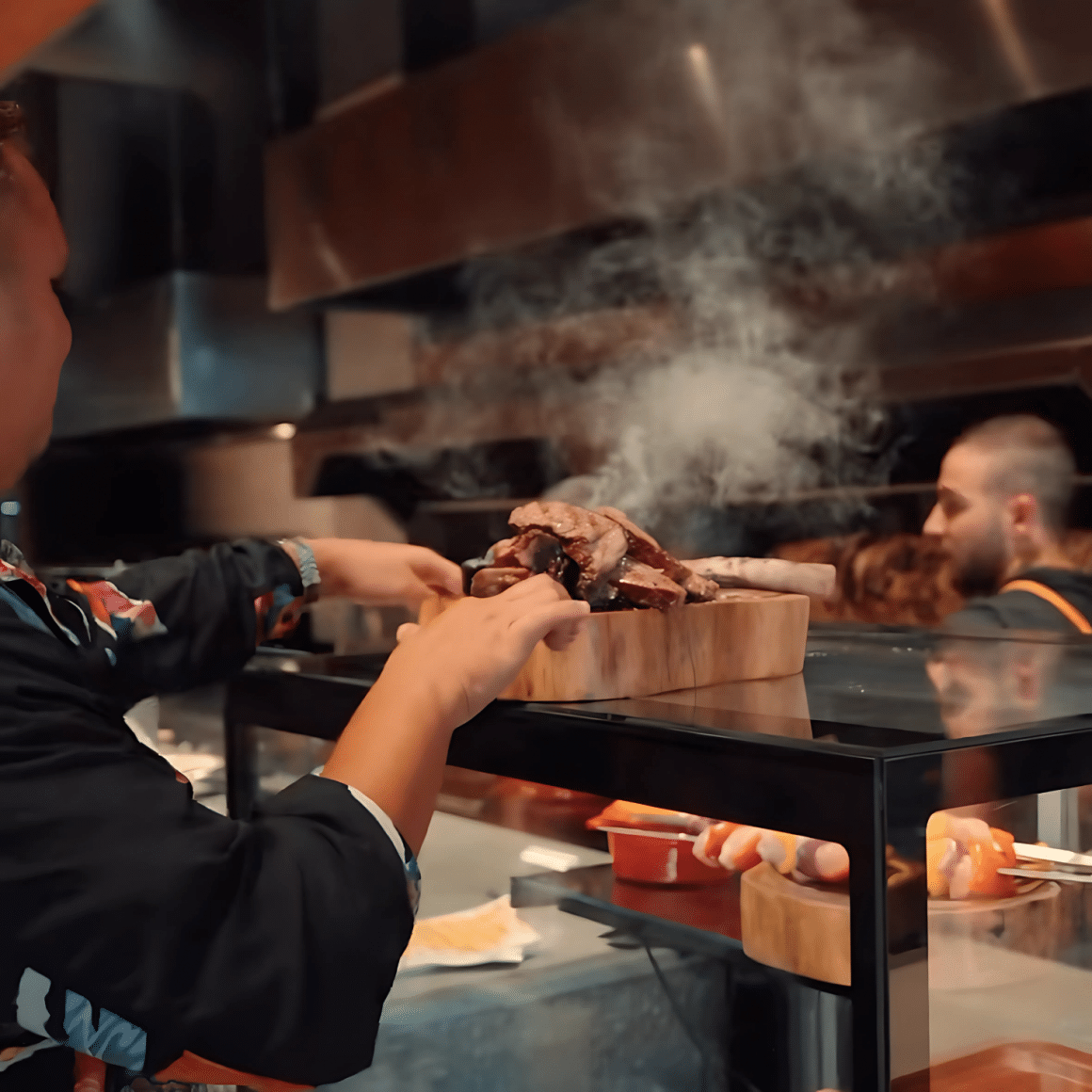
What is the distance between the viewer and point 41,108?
12.2 ft

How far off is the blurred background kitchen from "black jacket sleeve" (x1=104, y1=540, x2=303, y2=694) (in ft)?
0.32

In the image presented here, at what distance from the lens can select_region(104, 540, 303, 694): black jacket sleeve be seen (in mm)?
1144

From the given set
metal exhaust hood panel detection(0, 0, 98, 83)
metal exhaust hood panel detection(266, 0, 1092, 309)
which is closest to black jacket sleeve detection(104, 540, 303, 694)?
metal exhaust hood panel detection(266, 0, 1092, 309)

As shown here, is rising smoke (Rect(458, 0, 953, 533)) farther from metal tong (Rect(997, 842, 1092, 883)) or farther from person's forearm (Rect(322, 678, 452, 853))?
person's forearm (Rect(322, 678, 452, 853))

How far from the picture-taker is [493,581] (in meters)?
0.93

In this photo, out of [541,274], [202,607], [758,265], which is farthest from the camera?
[541,274]

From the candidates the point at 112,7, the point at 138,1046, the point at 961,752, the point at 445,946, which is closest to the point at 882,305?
the point at 445,946

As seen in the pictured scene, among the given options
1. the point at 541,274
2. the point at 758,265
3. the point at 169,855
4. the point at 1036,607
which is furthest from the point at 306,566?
the point at 541,274

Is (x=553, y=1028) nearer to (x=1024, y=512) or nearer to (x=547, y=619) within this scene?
(x=547, y=619)

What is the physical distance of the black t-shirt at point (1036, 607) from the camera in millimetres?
1982

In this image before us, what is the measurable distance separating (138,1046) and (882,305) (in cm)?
204

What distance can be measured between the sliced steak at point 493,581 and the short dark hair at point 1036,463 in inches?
56.9

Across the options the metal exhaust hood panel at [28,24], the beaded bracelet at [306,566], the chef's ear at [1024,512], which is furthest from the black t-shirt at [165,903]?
the metal exhaust hood panel at [28,24]

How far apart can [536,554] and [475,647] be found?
17cm
